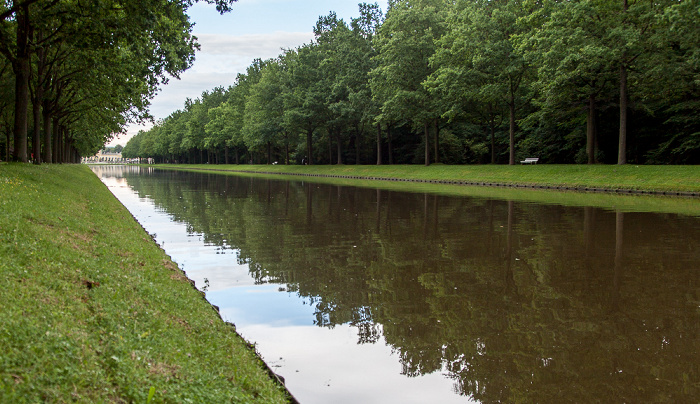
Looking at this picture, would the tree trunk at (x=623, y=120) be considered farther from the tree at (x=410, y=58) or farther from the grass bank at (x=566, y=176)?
the tree at (x=410, y=58)

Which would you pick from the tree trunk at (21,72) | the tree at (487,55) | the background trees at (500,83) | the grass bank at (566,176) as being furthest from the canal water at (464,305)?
the tree at (487,55)

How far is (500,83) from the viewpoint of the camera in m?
42.0

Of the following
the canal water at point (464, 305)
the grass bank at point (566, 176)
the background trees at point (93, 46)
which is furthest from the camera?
the grass bank at point (566, 176)

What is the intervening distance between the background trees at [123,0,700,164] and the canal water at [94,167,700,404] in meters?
19.6

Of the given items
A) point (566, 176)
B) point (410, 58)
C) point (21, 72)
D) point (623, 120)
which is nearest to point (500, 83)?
point (410, 58)

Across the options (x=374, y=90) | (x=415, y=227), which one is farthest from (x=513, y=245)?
(x=374, y=90)

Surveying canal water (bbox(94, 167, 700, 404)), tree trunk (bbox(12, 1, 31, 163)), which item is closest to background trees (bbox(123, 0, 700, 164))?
canal water (bbox(94, 167, 700, 404))

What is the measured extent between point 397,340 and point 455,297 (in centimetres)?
203

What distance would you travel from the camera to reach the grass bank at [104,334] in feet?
11.8

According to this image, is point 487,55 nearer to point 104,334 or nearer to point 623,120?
point 623,120

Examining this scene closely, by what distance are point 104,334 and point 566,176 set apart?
32.5 metres

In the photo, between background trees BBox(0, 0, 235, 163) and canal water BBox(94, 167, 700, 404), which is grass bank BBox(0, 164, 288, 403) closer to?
canal water BBox(94, 167, 700, 404)

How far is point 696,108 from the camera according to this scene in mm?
35719

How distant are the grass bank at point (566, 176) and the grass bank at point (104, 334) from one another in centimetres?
2585
